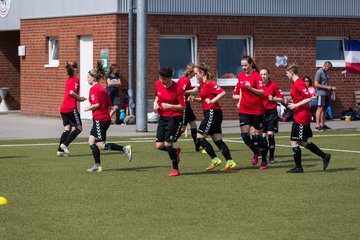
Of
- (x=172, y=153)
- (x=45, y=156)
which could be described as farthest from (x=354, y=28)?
(x=172, y=153)

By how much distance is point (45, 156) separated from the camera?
2000 cm

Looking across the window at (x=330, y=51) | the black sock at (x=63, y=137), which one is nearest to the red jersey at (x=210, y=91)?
the black sock at (x=63, y=137)

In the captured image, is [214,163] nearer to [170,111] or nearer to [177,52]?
[170,111]

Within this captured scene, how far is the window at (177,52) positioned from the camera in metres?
30.9

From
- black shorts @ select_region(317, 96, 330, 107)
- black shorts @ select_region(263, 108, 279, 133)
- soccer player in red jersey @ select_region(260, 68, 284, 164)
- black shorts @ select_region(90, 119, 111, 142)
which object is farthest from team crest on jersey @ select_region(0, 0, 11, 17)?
black shorts @ select_region(90, 119, 111, 142)

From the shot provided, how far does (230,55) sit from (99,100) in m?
15.2

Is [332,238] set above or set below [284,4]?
below

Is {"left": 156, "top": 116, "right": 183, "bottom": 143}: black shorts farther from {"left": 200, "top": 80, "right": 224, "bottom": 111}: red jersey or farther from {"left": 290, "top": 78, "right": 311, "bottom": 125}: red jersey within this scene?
{"left": 290, "top": 78, "right": 311, "bottom": 125}: red jersey

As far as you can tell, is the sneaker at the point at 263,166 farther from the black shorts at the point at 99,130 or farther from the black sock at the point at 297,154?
the black shorts at the point at 99,130

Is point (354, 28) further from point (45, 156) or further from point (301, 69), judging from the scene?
point (45, 156)

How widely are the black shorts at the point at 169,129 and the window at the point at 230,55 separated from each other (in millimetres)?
15157

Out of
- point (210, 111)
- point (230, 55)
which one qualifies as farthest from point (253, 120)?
point (230, 55)

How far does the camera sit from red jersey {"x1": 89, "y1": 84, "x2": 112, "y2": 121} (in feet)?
56.1

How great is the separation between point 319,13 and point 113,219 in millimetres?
21951
